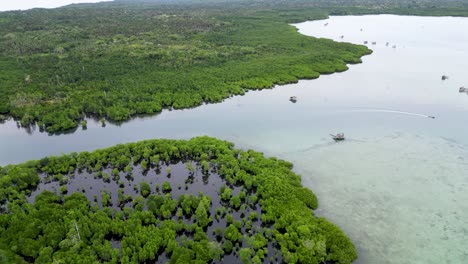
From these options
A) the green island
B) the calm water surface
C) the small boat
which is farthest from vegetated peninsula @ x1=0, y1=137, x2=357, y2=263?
the green island

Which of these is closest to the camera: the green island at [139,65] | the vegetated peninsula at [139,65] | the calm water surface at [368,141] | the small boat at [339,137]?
the calm water surface at [368,141]

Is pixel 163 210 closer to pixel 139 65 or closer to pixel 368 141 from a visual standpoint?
pixel 368 141

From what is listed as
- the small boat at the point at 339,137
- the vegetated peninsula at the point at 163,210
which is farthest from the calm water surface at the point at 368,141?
the vegetated peninsula at the point at 163,210

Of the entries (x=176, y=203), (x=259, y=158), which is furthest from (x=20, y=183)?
(x=259, y=158)

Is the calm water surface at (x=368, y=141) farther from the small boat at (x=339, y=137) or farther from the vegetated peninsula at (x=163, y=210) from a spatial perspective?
the vegetated peninsula at (x=163, y=210)

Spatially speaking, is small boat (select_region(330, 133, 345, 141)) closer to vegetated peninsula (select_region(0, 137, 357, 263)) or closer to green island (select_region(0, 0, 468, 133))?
vegetated peninsula (select_region(0, 137, 357, 263))
